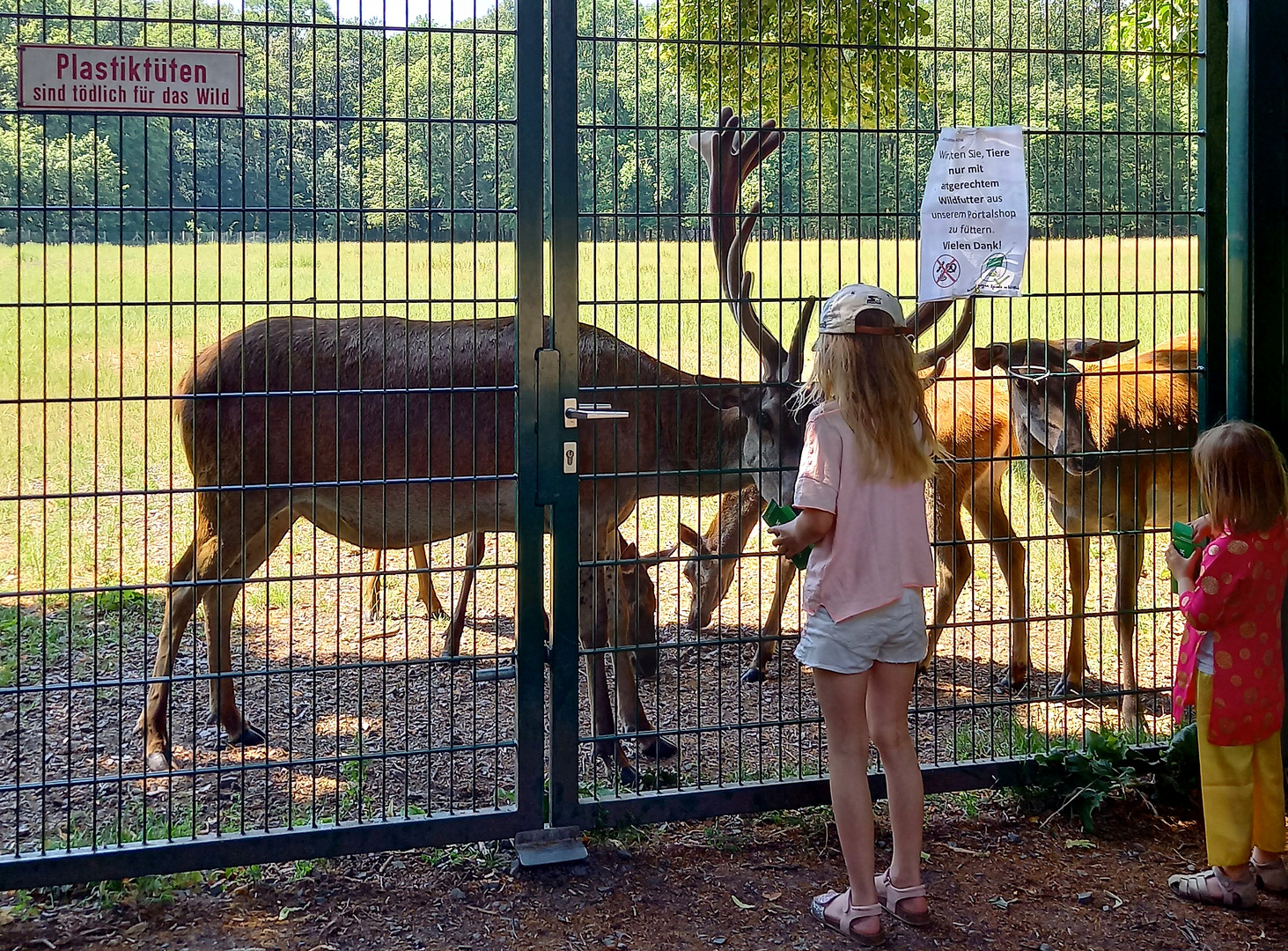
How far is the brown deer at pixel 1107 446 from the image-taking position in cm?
532

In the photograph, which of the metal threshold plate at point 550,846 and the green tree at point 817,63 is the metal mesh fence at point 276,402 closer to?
the metal threshold plate at point 550,846

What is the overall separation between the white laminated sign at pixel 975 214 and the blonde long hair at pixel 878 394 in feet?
2.87

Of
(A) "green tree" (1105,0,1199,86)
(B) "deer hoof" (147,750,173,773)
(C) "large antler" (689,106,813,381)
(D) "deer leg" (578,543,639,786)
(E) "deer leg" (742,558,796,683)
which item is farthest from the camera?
(E) "deer leg" (742,558,796,683)

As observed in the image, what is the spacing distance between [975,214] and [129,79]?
9.73ft

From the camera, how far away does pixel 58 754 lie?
5648 mm

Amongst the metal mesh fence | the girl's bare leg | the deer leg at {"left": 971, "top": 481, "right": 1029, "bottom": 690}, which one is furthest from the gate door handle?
the deer leg at {"left": 971, "top": 481, "right": 1029, "bottom": 690}

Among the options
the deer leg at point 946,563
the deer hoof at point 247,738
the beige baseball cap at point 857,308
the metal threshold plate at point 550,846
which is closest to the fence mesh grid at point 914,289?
the deer leg at point 946,563

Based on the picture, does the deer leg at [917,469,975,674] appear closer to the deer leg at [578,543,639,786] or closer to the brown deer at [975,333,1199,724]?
the brown deer at [975,333,1199,724]

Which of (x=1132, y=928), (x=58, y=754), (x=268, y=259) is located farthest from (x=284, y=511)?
(x=1132, y=928)

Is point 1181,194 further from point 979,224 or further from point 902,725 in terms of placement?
point 902,725

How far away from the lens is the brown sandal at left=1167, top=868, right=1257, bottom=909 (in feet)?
13.9

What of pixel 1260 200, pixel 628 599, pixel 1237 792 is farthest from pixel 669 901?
pixel 1260 200

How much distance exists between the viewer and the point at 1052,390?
599cm

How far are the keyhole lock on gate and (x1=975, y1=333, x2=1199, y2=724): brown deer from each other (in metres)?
1.69
